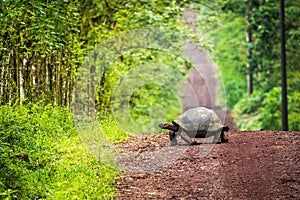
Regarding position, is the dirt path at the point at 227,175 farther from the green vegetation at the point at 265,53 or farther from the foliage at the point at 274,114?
the foliage at the point at 274,114

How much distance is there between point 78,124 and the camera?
488 inches

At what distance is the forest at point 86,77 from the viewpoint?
26.6 ft

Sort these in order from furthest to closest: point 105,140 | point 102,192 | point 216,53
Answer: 1. point 216,53
2. point 105,140
3. point 102,192

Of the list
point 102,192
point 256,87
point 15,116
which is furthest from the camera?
point 256,87

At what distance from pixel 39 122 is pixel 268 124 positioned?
13800mm

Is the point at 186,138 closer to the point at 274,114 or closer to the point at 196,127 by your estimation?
the point at 196,127

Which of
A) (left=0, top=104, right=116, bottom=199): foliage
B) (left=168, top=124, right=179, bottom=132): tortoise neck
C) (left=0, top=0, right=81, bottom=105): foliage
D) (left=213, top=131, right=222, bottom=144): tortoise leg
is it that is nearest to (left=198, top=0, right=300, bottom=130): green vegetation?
(left=0, top=0, right=81, bottom=105): foliage

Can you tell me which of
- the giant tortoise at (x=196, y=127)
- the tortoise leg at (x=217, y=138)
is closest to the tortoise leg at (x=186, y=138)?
the giant tortoise at (x=196, y=127)

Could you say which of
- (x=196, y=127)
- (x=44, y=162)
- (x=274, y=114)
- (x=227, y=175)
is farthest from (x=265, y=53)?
(x=44, y=162)

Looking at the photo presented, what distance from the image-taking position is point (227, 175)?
26.9 ft

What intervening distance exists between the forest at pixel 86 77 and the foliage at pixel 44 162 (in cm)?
2

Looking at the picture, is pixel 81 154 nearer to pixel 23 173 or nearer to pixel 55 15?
pixel 23 173

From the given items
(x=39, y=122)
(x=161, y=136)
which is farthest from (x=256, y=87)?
(x=39, y=122)

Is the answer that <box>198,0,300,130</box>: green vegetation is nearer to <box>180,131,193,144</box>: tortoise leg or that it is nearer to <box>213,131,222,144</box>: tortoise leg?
<box>213,131,222,144</box>: tortoise leg
